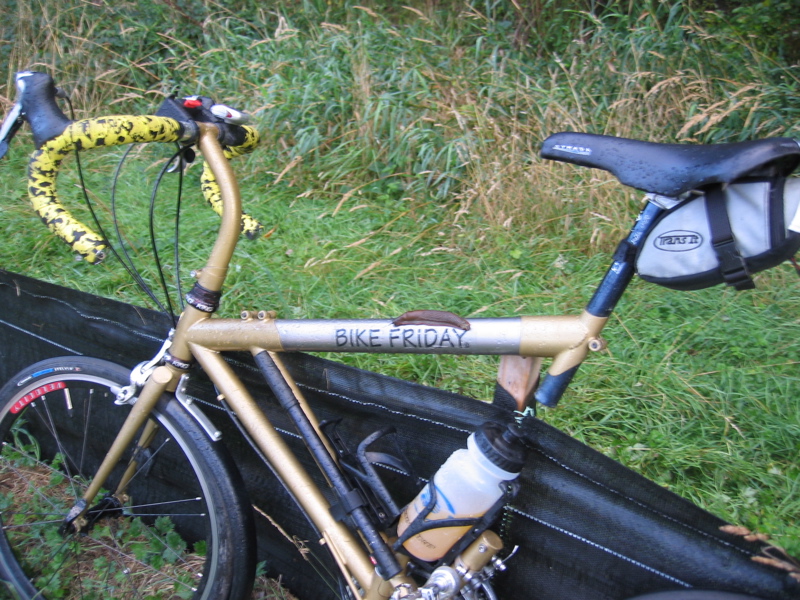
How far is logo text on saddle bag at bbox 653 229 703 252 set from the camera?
128 centimetres

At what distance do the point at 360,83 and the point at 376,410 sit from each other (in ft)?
8.94

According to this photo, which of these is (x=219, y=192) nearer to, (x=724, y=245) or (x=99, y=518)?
(x=99, y=518)

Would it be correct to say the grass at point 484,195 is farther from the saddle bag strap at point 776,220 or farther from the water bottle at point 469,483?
the saddle bag strap at point 776,220

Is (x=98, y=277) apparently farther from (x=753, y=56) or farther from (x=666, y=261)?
(x=753, y=56)

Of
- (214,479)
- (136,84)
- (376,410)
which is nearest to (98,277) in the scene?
(214,479)

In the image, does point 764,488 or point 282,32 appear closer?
point 764,488

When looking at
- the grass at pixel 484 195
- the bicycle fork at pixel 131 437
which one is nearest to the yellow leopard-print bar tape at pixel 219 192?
the bicycle fork at pixel 131 437

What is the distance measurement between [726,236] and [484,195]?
2141 millimetres

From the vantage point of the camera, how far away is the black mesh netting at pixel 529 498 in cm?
136

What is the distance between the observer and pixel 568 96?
375 centimetres

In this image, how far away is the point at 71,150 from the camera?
155 centimetres

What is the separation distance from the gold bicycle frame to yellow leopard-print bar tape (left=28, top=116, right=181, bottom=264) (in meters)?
0.20

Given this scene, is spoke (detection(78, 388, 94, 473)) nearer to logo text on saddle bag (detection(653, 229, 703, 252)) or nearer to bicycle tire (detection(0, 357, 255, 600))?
bicycle tire (detection(0, 357, 255, 600))

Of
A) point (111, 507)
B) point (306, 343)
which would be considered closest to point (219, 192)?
point (306, 343)
